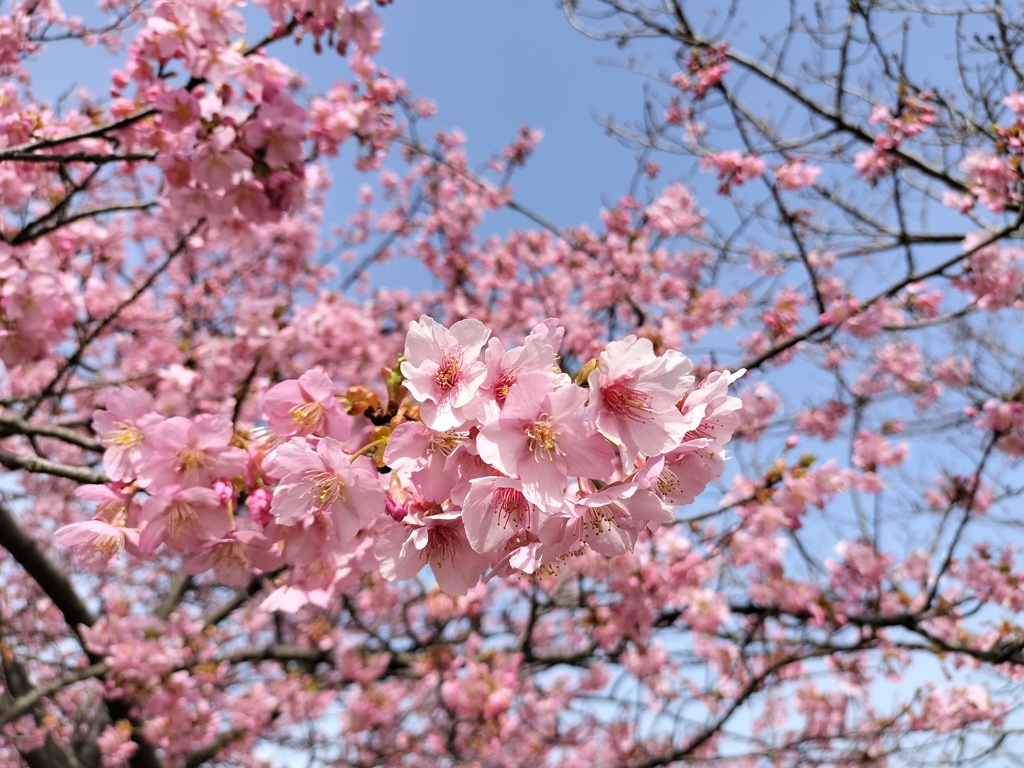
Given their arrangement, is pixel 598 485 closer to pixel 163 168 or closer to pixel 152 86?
pixel 163 168

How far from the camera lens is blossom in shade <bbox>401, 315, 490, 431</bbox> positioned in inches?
45.5

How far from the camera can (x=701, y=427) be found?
1268mm

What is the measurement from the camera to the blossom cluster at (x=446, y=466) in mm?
1123

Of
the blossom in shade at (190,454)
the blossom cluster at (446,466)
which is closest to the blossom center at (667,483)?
the blossom cluster at (446,466)

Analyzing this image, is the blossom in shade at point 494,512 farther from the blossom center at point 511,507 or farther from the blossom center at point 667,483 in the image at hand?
the blossom center at point 667,483

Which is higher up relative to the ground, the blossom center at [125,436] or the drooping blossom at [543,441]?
the blossom center at [125,436]

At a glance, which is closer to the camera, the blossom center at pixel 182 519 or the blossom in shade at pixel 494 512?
the blossom in shade at pixel 494 512

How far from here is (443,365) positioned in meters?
1.22

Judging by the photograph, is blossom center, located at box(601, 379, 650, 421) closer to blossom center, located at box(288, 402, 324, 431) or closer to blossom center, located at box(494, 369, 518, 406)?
blossom center, located at box(494, 369, 518, 406)

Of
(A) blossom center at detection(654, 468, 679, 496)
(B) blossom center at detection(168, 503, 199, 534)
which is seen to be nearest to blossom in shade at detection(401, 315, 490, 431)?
(A) blossom center at detection(654, 468, 679, 496)

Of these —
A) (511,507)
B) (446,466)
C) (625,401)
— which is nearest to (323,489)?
(446,466)

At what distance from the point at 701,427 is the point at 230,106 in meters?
2.49

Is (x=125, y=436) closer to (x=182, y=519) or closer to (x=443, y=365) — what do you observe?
(x=182, y=519)

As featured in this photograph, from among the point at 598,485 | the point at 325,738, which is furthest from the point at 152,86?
the point at 325,738
